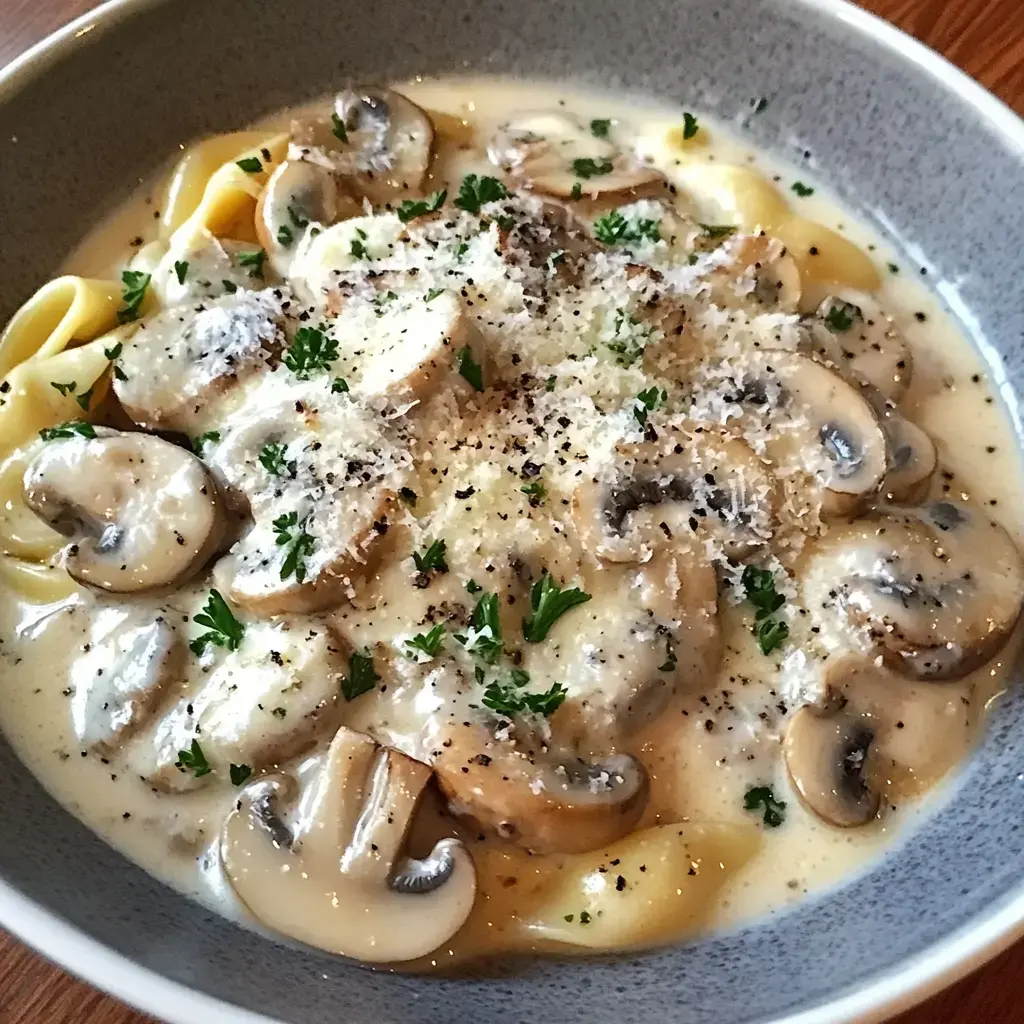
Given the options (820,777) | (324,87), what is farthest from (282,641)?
(324,87)

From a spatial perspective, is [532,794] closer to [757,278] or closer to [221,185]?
[757,278]

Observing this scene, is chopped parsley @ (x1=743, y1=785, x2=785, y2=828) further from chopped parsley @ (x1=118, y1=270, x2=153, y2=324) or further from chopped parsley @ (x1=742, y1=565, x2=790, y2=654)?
chopped parsley @ (x1=118, y1=270, x2=153, y2=324)

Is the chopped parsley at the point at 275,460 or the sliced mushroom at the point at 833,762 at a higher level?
the sliced mushroom at the point at 833,762

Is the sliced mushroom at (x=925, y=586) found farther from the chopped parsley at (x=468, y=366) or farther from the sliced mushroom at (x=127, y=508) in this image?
the sliced mushroom at (x=127, y=508)

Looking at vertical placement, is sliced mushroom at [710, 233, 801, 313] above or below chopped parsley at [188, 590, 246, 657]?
above

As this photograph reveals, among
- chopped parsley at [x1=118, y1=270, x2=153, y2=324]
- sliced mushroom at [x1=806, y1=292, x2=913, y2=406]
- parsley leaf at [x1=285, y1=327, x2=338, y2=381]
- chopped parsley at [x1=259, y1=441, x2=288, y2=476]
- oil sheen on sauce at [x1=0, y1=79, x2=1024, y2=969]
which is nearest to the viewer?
oil sheen on sauce at [x1=0, y1=79, x2=1024, y2=969]

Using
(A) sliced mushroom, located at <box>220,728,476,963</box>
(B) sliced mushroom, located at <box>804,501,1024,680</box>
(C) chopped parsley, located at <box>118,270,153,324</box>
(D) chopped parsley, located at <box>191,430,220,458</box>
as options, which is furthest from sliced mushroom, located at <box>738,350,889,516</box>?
(C) chopped parsley, located at <box>118,270,153,324</box>

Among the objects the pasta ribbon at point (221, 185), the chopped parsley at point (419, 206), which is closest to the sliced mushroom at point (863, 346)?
the chopped parsley at point (419, 206)

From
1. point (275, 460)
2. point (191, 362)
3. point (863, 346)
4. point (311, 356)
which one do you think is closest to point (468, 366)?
point (311, 356)
